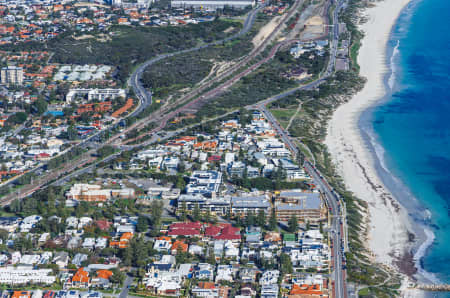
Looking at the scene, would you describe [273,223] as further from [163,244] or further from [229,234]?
[163,244]

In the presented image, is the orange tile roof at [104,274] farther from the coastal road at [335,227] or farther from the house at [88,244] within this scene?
the coastal road at [335,227]

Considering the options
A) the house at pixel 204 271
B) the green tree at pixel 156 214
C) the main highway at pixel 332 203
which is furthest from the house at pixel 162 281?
the main highway at pixel 332 203

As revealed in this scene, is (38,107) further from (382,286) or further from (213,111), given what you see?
(382,286)

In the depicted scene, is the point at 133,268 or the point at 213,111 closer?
the point at 133,268

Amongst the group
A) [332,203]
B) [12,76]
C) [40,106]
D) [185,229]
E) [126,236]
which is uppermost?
[332,203]

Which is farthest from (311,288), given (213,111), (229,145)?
(213,111)

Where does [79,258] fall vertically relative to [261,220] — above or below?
below

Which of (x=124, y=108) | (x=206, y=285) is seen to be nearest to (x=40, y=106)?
(x=124, y=108)

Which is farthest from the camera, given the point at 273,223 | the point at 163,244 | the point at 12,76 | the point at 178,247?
the point at 12,76
